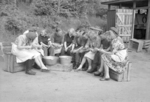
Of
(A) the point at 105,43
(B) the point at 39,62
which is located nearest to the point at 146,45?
(A) the point at 105,43

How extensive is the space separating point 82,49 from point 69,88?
1.94 meters

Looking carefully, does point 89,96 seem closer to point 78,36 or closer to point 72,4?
point 78,36

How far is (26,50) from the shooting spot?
5.29 m

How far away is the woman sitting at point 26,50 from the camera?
16.9ft

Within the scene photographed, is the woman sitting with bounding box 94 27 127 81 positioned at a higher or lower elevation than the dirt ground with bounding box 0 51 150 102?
higher

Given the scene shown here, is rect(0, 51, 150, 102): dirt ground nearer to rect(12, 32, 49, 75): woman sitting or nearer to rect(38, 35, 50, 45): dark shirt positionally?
rect(12, 32, 49, 75): woman sitting

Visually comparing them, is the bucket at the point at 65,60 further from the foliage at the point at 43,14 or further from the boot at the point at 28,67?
the foliage at the point at 43,14

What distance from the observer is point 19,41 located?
5.16 metres

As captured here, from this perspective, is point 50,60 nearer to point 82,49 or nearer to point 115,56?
point 82,49

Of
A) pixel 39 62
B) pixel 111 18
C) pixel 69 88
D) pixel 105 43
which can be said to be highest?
pixel 111 18

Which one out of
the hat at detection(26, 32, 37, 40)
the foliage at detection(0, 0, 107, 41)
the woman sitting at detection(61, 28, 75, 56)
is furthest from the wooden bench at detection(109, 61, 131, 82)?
the foliage at detection(0, 0, 107, 41)

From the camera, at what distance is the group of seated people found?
4.80m

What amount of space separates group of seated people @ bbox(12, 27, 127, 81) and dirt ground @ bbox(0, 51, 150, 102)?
333 mm

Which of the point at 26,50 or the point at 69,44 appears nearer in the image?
the point at 26,50
